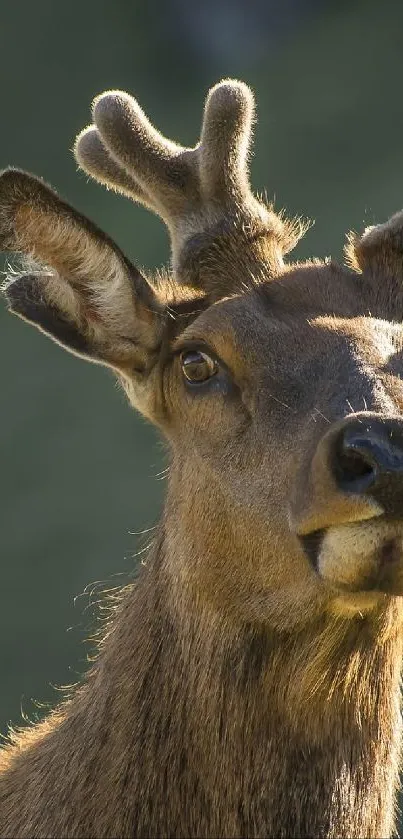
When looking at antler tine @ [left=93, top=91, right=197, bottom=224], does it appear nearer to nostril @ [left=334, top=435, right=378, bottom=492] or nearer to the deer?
the deer

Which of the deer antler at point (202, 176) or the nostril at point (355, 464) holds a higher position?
the deer antler at point (202, 176)

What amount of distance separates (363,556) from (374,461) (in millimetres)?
235

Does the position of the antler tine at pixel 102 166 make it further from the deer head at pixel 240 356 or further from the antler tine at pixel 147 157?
the antler tine at pixel 147 157

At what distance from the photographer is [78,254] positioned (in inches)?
157

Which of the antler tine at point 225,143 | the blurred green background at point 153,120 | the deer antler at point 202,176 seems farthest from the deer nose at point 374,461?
the blurred green background at point 153,120

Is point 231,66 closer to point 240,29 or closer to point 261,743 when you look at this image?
point 240,29

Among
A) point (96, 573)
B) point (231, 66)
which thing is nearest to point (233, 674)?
point (96, 573)

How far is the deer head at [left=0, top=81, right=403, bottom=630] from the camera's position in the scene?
3.20m

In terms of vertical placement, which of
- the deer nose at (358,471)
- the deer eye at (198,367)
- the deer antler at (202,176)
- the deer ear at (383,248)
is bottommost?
the deer nose at (358,471)

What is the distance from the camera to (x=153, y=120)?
30.1 ft

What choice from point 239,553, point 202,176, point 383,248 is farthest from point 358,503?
point 202,176

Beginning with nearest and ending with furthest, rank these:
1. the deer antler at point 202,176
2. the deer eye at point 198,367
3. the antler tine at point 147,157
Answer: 1. the deer eye at point 198,367
2. the deer antler at point 202,176
3. the antler tine at point 147,157

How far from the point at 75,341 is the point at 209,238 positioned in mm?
502

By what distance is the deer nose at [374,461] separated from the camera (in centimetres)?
304
